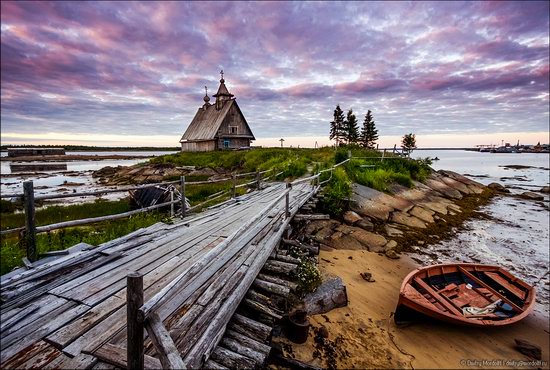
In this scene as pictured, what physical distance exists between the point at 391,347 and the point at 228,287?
12.0ft

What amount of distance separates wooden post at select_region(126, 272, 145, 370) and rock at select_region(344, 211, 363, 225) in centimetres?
1131

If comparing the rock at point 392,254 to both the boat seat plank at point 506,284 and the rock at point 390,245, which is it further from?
the boat seat plank at point 506,284

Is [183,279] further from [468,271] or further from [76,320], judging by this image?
[468,271]

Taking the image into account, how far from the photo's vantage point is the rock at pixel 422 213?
1576 cm

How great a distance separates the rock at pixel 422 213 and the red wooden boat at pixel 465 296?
24.4ft

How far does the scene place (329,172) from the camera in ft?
53.3

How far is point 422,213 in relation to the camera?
16.3 metres

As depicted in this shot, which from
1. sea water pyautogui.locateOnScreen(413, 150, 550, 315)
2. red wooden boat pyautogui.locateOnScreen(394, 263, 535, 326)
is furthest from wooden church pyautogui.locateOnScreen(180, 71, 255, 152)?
red wooden boat pyautogui.locateOnScreen(394, 263, 535, 326)

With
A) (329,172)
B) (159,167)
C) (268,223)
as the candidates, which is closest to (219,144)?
(159,167)

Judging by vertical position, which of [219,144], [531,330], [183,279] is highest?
[219,144]

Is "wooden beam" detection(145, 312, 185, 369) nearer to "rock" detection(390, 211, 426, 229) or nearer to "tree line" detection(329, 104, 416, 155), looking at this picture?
"rock" detection(390, 211, 426, 229)

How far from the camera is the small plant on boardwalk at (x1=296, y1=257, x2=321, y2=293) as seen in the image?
644cm

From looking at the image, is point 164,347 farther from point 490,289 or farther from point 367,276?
point 490,289

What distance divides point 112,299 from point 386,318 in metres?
5.88
